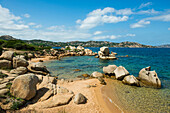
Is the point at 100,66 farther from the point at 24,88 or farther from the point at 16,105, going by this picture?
the point at 16,105

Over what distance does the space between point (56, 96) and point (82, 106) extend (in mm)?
3027

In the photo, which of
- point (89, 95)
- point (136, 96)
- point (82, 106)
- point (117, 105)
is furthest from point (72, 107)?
point (136, 96)

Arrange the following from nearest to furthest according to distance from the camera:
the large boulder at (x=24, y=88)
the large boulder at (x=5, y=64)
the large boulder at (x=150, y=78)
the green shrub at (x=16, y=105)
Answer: the green shrub at (x=16, y=105), the large boulder at (x=24, y=88), the large boulder at (x=150, y=78), the large boulder at (x=5, y=64)

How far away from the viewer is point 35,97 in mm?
10359

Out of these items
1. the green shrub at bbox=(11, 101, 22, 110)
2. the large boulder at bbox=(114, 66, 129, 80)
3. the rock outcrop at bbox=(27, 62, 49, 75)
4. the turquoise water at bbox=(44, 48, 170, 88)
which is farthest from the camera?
the turquoise water at bbox=(44, 48, 170, 88)

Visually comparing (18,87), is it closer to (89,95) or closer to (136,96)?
(89,95)

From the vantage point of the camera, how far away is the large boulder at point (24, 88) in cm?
941

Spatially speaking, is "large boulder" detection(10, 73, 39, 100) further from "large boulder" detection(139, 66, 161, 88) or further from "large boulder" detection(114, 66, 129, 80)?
"large boulder" detection(139, 66, 161, 88)

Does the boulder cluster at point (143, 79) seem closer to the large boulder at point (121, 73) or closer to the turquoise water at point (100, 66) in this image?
the large boulder at point (121, 73)

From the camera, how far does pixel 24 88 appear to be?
948 cm

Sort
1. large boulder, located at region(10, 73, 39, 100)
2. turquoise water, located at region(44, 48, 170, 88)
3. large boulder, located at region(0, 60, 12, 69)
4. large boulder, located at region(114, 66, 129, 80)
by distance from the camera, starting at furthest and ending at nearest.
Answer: turquoise water, located at region(44, 48, 170, 88) → large boulder, located at region(114, 66, 129, 80) → large boulder, located at region(0, 60, 12, 69) → large boulder, located at region(10, 73, 39, 100)

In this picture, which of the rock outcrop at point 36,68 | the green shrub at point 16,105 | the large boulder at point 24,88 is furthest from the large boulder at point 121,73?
the green shrub at point 16,105

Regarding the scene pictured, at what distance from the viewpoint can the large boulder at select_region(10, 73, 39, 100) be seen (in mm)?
9414

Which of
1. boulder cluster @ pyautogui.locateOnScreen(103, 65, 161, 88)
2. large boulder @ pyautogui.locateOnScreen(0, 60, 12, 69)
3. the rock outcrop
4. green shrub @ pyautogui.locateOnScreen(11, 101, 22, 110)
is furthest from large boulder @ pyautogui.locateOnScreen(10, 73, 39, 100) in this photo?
boulder cluster @ pyautogui.locateOnScreen(103, 65, 161, 88)
